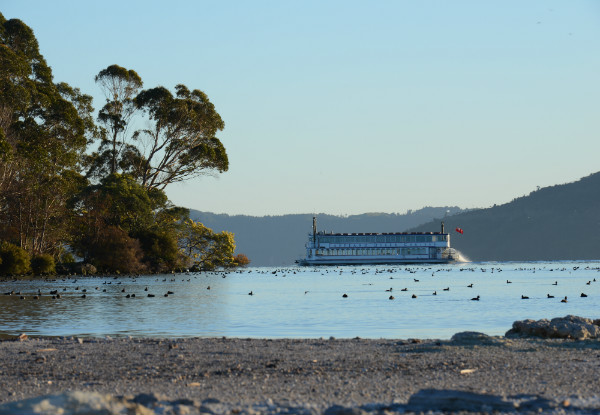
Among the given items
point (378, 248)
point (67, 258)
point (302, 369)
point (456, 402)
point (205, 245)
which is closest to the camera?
point (456, 402)

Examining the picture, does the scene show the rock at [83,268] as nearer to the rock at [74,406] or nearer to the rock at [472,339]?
the rock at [472,339]

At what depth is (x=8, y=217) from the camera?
62.9 meters

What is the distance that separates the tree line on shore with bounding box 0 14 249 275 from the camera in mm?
58188

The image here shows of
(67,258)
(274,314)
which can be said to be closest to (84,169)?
(67,258)

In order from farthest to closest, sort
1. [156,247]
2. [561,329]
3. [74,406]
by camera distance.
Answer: [156,247]
[561,329]
[74,406]

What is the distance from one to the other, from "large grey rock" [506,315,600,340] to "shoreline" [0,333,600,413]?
54 centimetres

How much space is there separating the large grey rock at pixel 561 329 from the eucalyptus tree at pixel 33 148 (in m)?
44.5

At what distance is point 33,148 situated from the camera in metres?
57.0

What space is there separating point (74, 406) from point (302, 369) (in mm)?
4972

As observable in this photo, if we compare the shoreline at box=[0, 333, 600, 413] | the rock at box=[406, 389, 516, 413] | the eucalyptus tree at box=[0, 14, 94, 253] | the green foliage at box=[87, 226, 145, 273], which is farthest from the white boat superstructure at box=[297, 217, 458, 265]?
the rock at box=[406, 389, 516, 413]

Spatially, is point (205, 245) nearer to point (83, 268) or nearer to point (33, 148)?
point (83, 268)

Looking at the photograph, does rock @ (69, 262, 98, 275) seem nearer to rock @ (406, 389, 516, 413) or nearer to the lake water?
the lake water

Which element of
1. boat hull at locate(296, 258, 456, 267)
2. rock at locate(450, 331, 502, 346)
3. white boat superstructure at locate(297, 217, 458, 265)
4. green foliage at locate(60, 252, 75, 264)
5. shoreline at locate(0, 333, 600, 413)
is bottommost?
shoreline at locate(0, 333, 600, 413)

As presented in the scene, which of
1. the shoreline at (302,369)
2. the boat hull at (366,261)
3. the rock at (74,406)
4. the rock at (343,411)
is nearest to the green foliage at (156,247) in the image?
the boat hull at (366,261)
